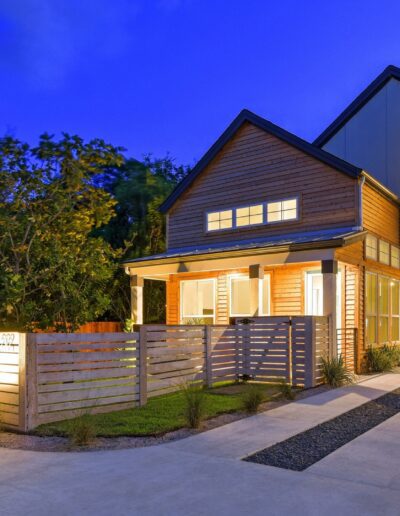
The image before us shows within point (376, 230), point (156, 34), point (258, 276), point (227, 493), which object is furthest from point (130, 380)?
point (156, 34)

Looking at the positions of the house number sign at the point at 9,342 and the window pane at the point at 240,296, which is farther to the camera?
the window pane at the point at 240,296

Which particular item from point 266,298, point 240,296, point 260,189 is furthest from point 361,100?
point 240,296

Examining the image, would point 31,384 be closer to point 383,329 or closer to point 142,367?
point 142,367

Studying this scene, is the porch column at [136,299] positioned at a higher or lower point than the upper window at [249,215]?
lower

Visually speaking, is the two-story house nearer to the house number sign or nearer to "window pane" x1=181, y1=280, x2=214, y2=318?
"window pane" x1=181, y1=280, x2=214, y2=318

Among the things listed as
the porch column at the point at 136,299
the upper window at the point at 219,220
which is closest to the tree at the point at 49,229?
the porch column at the point at 136,299

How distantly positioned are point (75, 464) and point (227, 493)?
1776 mm

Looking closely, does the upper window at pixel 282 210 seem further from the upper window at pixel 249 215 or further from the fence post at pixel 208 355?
the fence post at pixel 208 355

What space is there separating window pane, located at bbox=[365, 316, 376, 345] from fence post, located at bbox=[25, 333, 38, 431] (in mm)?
10465

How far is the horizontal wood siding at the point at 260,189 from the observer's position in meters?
15.3

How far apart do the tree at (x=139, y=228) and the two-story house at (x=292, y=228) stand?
4.21 metres

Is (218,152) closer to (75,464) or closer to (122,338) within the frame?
(122,338)

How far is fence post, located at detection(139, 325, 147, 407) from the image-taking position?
9.04 meters

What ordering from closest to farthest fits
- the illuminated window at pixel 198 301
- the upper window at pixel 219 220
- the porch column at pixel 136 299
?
the porch column at pixel 136 299
the upper window at pixel 219 220
the illuminated window at pixel 198 301
